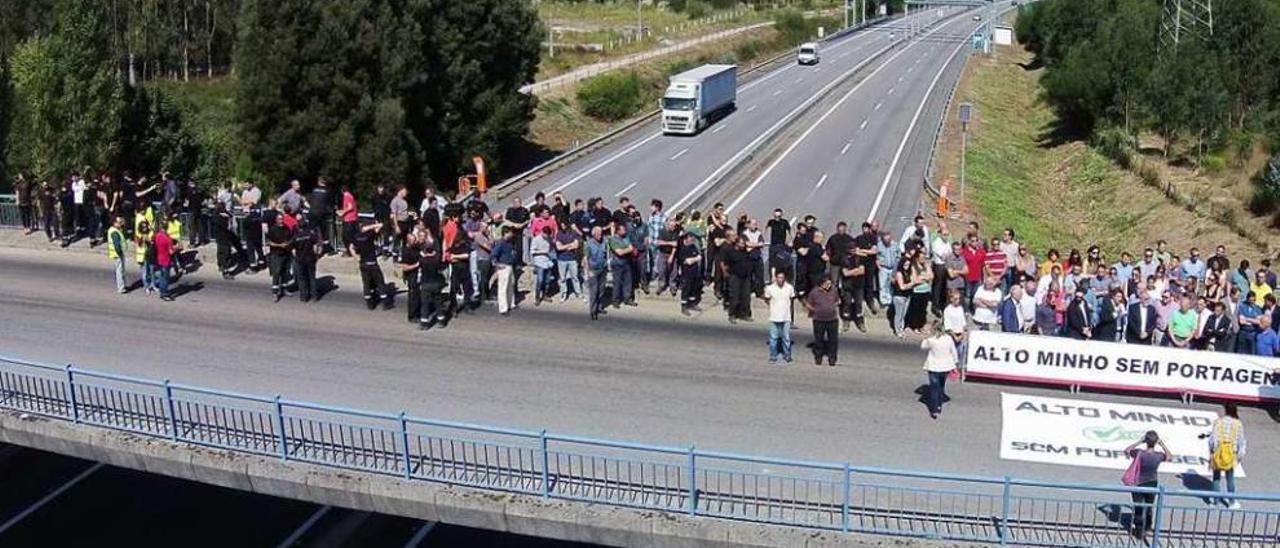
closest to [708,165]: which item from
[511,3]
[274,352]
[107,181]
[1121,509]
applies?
[511,3]

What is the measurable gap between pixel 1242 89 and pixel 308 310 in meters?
44.0

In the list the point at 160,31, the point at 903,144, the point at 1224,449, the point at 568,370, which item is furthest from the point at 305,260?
the point at 160,31

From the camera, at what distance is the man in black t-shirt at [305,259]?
20.0 m

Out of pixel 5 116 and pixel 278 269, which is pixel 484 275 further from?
pixel 5 116

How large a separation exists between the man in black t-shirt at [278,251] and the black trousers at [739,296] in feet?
23.7

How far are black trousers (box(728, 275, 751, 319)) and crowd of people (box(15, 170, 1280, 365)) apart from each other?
3 centimetres

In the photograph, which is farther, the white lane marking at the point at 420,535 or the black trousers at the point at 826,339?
the white lane marking at the point at 420,535

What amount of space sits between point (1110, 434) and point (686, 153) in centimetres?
3764

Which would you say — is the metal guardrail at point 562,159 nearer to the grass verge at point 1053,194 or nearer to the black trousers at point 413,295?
the grass verge at point 1053,194

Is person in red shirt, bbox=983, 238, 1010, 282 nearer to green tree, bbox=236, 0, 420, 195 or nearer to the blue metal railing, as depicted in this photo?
the blue metal railing

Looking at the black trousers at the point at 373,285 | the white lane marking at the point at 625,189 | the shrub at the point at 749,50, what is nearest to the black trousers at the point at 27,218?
the black trousers at the point at 373,285

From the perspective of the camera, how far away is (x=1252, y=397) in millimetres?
15758

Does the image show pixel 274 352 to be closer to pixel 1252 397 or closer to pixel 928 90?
pixel 1252 397

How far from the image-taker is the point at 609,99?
62.3 meters
